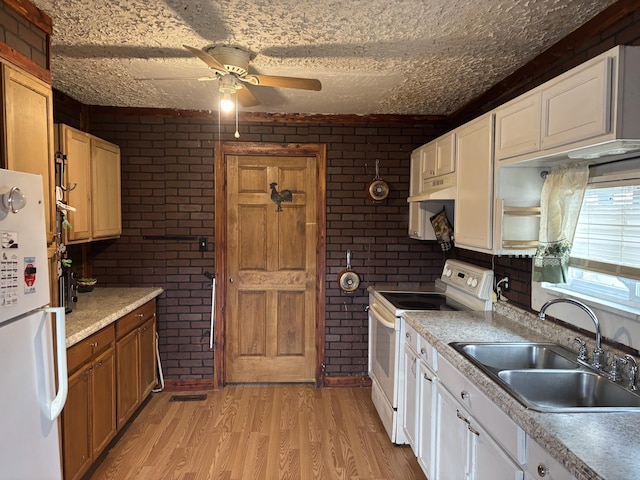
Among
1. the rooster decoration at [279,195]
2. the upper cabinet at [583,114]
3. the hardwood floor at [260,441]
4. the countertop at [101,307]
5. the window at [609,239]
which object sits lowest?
the hardwood floor at [260,441]

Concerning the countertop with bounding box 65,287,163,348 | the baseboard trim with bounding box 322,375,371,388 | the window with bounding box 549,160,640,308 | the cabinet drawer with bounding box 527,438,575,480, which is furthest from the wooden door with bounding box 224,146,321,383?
the cabinet drawer with bounding box 527,438,575,480

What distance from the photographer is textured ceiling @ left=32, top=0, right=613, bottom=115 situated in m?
1.83

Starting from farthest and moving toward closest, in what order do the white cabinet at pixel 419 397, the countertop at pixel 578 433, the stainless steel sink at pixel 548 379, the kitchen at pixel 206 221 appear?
1. the kitchen at pixel 206 221
2. the white cabinet at pixel 419 397
3. the stainless steel sink at pixel 548 379
4. the countertop at pixel 578 433

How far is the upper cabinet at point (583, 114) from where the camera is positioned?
1.37 metres

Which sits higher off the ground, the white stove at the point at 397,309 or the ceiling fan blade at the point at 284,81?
the ceiling fan blade at the point at 284,81

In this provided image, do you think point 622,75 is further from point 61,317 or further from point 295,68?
point 61,317

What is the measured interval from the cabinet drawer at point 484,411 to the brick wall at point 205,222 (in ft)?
5.66

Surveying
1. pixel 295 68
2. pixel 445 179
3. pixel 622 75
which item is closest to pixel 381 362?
pixel 445 179

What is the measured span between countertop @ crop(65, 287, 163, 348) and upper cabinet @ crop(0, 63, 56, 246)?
1.66 feet

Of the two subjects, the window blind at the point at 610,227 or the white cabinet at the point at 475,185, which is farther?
the white cabinet at the point at 475,185

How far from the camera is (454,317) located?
2.56m

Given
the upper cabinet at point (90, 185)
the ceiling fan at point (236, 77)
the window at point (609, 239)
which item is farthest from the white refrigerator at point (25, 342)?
the window at point (609, 239)

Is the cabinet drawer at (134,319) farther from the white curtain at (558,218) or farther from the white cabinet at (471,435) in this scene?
the white curtain at (558,218)

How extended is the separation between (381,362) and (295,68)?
2.14 metres
